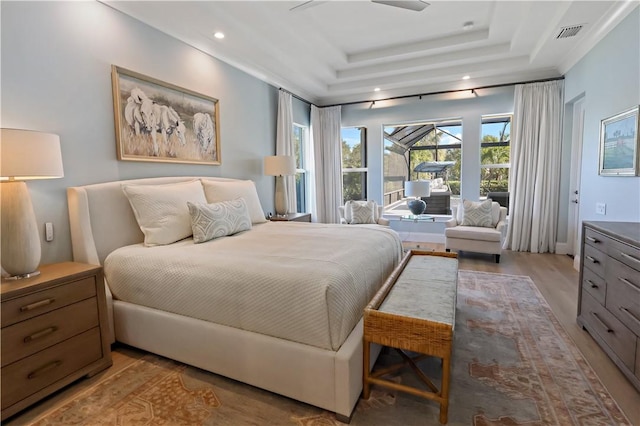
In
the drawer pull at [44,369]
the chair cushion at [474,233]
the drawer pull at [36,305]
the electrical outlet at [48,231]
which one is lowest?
the drawer pull at [44,369]

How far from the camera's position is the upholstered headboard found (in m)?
2.34

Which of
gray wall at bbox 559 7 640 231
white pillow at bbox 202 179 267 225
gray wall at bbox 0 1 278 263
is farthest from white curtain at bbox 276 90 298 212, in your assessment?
gray wall at bbox 559 7 640 231

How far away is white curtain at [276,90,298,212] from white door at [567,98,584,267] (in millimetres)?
4165

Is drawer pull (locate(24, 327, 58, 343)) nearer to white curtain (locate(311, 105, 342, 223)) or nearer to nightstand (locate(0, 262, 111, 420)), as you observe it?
nightstand (locate(0, 262, 111, 420))

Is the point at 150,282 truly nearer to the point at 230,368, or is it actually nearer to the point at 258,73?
the point at 230,368

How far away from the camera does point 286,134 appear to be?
199 inches

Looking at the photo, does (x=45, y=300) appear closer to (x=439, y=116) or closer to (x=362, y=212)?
(x=362, y=212)

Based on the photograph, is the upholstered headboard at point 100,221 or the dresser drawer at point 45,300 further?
the upholstered headboard at point 100,221

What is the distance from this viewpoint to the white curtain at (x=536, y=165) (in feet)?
15.5

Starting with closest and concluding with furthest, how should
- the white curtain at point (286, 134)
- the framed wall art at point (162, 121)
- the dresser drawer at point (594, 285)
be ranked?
the dresser drawer at point (594, 285) → the framed wall art at point (162, 121) → the white curtain at point (286, 134)

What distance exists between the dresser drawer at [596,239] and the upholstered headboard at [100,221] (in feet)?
11.6

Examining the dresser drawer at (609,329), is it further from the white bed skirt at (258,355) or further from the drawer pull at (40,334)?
the drawer pull at (40,334)

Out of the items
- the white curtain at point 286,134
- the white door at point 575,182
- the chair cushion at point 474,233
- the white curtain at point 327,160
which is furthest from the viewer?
the white curtain at point 327,160

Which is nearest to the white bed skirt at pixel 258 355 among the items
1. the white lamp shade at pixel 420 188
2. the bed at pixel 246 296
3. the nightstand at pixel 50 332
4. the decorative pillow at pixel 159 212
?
the bed at pixel 246 296
